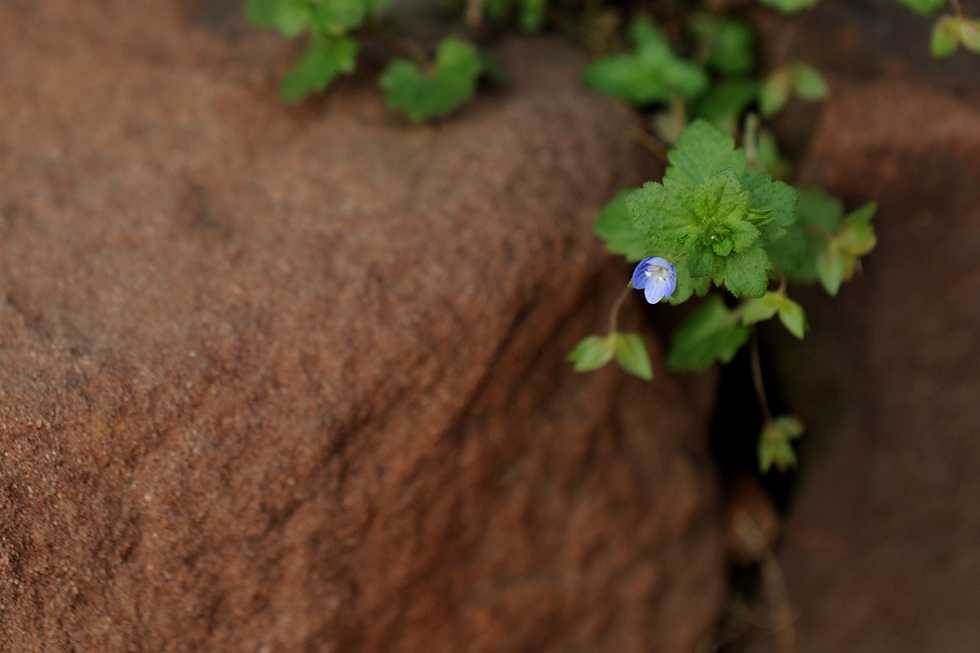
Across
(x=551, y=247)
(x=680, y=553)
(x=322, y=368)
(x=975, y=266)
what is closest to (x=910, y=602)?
(x=680, y=553)

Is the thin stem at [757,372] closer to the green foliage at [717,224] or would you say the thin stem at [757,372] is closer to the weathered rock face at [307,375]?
the weathered rock face at [307,375]

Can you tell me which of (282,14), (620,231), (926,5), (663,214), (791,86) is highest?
(282,14)

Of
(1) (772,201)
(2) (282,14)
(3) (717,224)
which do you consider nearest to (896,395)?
(1) (772,201)

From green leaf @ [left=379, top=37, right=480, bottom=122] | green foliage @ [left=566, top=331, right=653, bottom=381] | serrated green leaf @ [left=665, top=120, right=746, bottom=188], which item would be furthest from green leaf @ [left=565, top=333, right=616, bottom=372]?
green leaf @ [left=379, top=37, right=480, bottom=122]

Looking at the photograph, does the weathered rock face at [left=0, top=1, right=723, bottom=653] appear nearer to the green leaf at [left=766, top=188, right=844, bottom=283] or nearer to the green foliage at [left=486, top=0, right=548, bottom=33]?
the green foliage at [left=486, top=0, right=548, bottom=33]

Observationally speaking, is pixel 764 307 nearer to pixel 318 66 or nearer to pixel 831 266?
pixel 831 266
